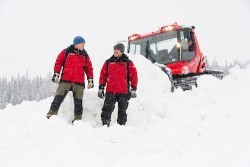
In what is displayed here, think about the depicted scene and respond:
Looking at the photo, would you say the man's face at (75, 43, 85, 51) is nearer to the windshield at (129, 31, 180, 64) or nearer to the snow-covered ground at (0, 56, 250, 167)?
the snow-covered ground at (0, 56, 250, 167)

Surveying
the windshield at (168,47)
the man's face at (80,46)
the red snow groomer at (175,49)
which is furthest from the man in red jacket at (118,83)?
the windshield at (168,47)

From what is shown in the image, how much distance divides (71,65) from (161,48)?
5.64 meters

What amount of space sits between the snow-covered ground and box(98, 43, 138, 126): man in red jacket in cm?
40

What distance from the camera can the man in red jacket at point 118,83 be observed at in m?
7.03

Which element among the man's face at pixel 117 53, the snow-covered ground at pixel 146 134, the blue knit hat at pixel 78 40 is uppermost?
the blue knit hat at pixel 78 40

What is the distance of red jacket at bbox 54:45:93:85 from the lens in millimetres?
7039

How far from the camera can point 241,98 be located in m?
7.68

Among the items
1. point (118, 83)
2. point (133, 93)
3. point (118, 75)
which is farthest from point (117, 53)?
point (133, 93)

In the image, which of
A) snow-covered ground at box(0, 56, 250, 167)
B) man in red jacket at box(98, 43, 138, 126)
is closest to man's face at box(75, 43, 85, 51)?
man in red jacket at box(98, 43, 138, 126)

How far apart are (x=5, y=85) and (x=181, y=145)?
9213 cm

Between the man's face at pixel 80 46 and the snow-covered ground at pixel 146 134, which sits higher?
the man's face at pixel 80 46

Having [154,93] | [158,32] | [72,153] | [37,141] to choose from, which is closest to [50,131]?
[37,141]

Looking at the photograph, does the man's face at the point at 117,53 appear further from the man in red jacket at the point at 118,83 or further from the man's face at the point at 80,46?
the man's face at the point at 80,46

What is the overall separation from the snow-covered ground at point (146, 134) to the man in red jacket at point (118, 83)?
0.40 meters
